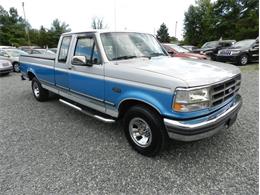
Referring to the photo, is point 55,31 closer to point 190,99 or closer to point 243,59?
point 243,59

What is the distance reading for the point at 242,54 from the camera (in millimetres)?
12211

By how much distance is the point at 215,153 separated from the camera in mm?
3270

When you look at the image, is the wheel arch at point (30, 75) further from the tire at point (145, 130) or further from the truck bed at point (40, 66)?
the tire at point (145, 130)

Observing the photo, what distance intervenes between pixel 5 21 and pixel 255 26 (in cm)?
5631

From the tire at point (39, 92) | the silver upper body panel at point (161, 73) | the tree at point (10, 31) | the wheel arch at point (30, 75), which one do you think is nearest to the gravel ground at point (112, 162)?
the silver upper body panel at point (161, 73)

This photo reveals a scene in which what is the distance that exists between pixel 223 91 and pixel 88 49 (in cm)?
252

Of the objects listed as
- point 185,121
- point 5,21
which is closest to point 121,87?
point 185,121

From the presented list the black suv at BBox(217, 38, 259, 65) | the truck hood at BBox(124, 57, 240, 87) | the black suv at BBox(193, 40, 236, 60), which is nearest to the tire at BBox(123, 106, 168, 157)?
the truck hood at BBox(124, 57, 240, 87)

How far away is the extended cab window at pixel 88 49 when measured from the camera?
3705 mm

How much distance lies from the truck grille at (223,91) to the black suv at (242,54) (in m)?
10.3

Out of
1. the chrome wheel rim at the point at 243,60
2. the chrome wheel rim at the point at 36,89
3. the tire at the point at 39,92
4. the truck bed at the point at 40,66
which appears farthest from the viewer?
the chrome wheel rim at the point at 243,60

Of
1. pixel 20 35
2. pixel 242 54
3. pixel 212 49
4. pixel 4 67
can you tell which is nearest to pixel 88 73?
pixel 4 67

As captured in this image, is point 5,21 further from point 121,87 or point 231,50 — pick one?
point 121,87

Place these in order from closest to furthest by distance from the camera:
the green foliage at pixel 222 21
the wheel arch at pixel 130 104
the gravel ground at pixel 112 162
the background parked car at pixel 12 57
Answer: the gravel ground at pixel 112 162 → the wheel arch at pixel 130 104 → the background parked car at pixel 12 57 → the green foliage at pixel 222 21
